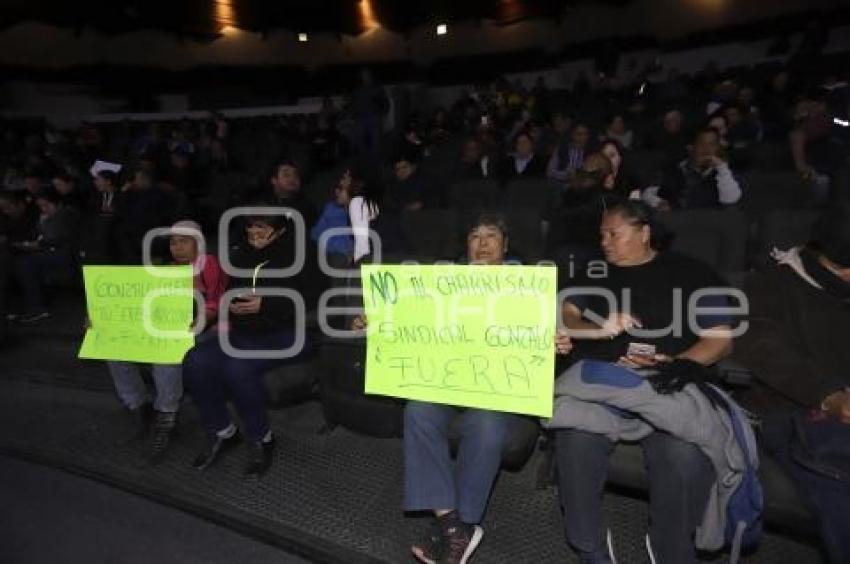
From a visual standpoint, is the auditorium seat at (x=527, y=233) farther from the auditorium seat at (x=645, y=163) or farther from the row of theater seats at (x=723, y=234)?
the auditorium seat at (x=645, y=163)

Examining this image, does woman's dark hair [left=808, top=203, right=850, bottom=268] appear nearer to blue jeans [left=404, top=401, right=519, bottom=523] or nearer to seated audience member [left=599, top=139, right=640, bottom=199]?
blue jeans [left=404, top=401, right=519, bottom=523]

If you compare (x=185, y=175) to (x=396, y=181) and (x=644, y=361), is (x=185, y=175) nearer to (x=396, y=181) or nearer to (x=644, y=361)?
(x=396, y=181)

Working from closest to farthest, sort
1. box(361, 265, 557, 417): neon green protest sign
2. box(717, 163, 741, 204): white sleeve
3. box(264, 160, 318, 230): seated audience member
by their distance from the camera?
box(361, 265, 557, 417): neon green protest sign, box(264, 160, 318, 230): seated audience member, box(717, 163, 741, 204): white sleeve

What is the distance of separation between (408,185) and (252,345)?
2.60 meters

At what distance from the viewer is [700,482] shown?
68.2 inches

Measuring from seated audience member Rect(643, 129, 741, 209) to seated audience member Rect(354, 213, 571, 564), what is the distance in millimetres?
2453

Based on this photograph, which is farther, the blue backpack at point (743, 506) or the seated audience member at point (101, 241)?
the seated audience member at point (101, 241)

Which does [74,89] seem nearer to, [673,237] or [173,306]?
[173,306]

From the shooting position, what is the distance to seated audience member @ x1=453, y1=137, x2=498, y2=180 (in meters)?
5.63

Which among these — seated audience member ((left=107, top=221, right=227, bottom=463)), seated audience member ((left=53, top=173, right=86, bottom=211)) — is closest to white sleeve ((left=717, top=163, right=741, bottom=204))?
seated audience member ((left=107, top=221, right=227, bottom=463))

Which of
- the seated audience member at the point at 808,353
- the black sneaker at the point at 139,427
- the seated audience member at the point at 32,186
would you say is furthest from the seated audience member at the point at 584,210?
the seated audience member at the point at 32,186

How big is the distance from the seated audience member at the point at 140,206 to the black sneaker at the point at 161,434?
249 cm

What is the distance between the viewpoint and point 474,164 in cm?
579

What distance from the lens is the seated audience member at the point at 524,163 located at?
5539 mm
